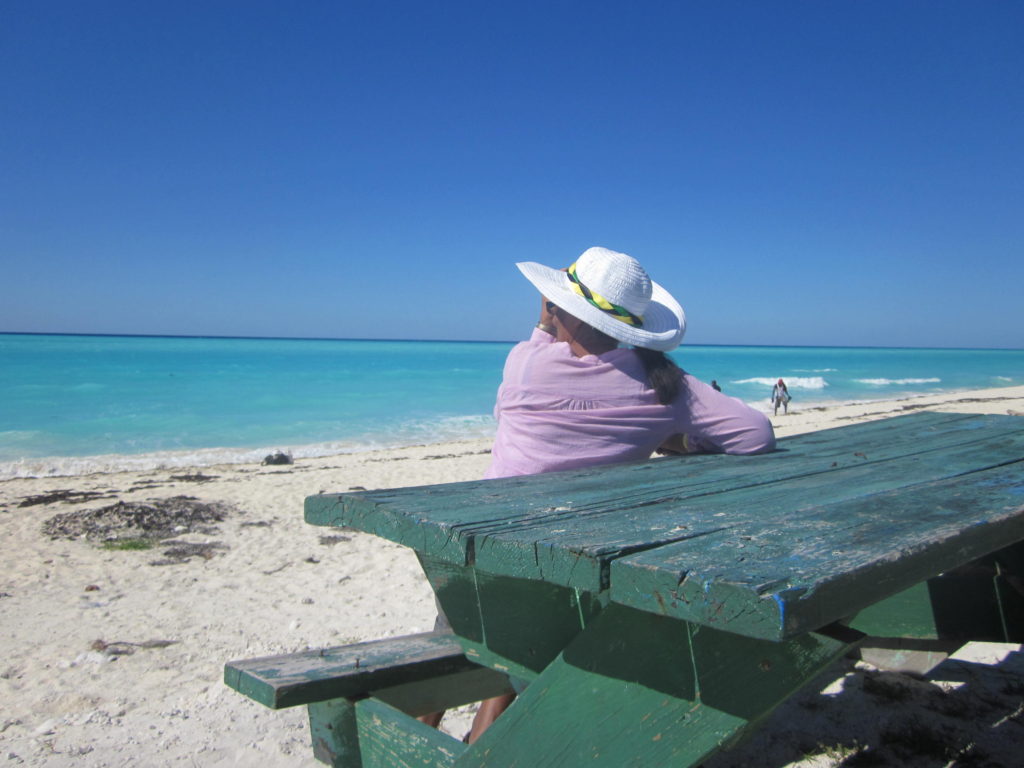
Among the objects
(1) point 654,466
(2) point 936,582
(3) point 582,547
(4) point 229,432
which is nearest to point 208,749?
(1) point 654,466

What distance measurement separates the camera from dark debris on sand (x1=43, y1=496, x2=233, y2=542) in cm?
698

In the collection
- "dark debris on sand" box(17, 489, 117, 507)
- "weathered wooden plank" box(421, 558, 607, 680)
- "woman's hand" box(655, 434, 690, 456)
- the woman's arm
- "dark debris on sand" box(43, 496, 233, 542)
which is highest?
the woman's arm

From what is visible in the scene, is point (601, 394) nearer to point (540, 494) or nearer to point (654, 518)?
point (540, 494)

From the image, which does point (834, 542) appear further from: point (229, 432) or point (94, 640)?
point (229, 432)

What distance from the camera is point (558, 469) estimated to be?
84.7 inches

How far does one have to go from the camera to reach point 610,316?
2348 mm

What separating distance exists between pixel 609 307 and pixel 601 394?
1.13 ft

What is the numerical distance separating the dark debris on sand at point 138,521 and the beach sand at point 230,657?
15cm

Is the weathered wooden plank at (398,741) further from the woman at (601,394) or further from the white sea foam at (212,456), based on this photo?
the white sea foam at (212,456)

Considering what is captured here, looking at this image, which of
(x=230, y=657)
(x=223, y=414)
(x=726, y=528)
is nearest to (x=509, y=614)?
(x=726, y=528)

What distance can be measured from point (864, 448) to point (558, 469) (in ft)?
3.58

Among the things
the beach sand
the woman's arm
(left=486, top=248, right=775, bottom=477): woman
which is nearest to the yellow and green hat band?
→ (left=486, top=248, right=775, bottom=477): woman

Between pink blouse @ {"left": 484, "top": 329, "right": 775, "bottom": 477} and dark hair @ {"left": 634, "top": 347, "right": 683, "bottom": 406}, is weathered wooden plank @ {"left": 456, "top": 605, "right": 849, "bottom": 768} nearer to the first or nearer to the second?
pink blouse @ {"left": 484, "top": 329, "right": 775, "bottom": 477}

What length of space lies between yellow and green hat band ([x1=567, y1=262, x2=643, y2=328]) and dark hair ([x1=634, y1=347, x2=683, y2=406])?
5.6 inches
